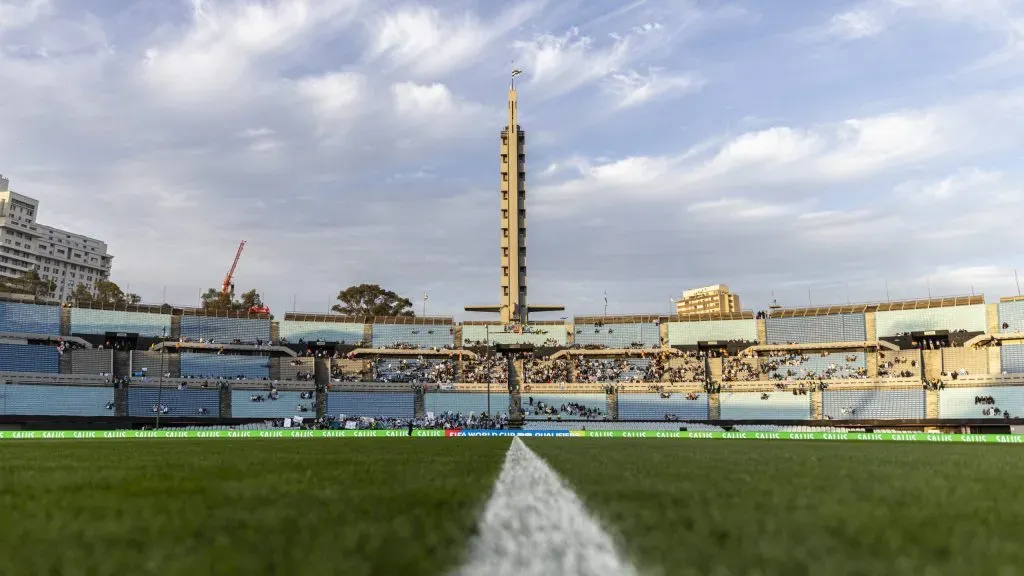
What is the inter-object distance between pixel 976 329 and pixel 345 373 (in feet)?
225

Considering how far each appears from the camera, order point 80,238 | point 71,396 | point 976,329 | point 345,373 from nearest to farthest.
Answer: point 71,396 → point 976,329 → point 345,373 → point 80,238

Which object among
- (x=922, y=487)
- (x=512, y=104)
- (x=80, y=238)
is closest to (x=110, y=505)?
(x=922, y=487)

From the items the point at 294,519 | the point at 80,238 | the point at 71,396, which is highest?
the point at 80,238

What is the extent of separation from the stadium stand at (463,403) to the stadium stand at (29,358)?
3724 cm

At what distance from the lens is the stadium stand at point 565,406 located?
2968 inches

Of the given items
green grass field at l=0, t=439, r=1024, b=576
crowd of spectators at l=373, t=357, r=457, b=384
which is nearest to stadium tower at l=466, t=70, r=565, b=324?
crowd of spectators at l=373, t=357, r=457, b=384

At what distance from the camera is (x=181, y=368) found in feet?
251

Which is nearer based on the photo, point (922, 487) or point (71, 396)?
point (922, 487)

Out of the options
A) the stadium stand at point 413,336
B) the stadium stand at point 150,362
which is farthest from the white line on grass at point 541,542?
the stadium stand at point 413,336

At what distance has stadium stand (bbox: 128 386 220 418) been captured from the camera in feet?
A: 227

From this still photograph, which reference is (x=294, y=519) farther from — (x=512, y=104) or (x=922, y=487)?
(x=512, y=104)

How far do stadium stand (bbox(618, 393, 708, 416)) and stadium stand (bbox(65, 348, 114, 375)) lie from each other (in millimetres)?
53008

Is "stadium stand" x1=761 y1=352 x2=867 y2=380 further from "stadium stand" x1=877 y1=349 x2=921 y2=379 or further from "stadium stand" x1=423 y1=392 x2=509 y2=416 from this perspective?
"stadium stand" x1=423 y1=392 x2=509 y2=416

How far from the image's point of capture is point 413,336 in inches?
3548
